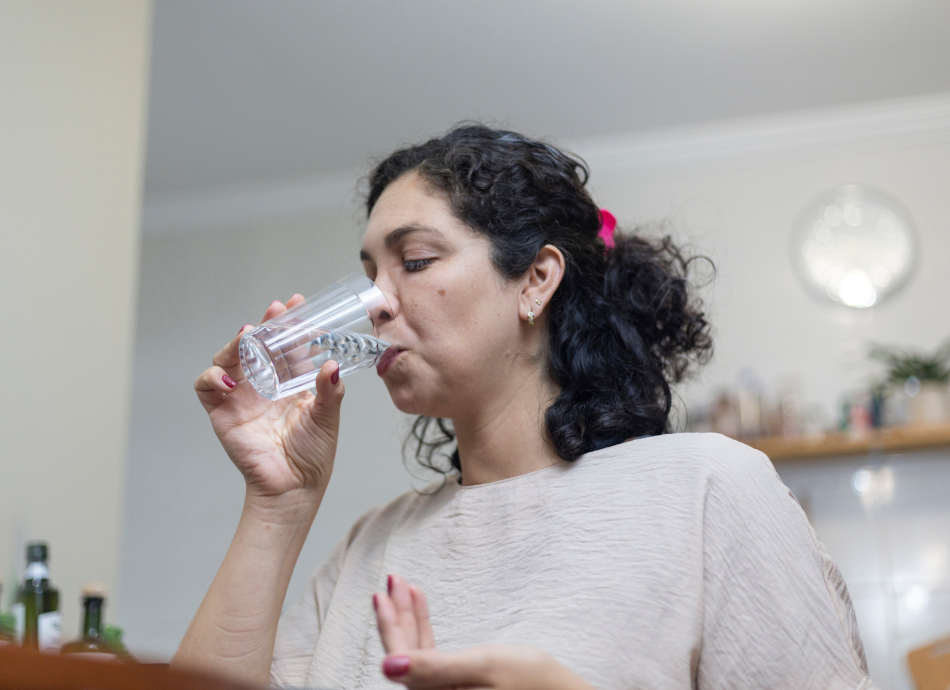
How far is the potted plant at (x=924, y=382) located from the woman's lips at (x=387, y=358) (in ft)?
7.96

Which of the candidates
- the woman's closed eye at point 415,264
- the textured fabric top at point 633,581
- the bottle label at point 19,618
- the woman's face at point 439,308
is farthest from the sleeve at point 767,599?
the bottle label at point 19,618

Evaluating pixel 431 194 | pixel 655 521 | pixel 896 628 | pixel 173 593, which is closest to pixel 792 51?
pixel 896 628

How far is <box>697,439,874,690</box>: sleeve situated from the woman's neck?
255 millimetres

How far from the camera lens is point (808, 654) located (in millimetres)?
838

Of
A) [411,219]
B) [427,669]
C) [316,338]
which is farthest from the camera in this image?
[411,219]

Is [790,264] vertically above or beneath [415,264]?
above

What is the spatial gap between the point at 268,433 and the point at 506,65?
210 cm

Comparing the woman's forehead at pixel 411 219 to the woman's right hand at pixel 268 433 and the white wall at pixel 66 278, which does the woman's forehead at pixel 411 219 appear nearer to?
the woman's right hand at pixel 268 433

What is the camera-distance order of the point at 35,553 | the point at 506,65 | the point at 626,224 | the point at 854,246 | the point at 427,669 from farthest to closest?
the point at 626,224 < the point at 854,246 < the point at 506,65 < the point at 35,553 < the point at 427,669

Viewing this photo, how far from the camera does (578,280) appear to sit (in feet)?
4.04

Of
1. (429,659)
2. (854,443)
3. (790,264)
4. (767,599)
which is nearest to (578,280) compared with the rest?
(767,599)

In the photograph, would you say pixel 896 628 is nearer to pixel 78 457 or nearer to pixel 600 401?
pixel 600 401

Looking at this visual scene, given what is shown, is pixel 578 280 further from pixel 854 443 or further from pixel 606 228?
pixel 854 443

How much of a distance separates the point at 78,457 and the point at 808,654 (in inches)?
52.9
